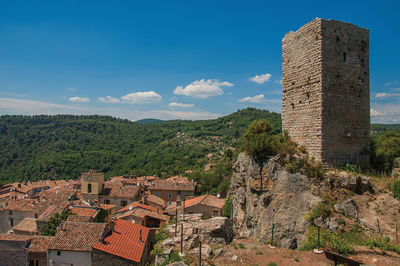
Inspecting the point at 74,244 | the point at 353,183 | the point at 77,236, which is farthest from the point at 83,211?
the point at 353,183

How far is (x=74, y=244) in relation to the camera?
16359mm

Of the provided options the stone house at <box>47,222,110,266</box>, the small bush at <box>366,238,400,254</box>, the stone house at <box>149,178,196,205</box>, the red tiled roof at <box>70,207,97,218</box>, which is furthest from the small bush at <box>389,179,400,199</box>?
the stone house at <box>149,178,196,205</box>

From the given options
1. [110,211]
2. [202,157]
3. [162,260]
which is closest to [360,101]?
[162,260]

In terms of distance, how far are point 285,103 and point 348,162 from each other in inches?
153

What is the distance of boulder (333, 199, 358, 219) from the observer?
966 cm

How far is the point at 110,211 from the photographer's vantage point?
29438mm

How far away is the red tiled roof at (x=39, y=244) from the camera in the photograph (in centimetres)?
1844

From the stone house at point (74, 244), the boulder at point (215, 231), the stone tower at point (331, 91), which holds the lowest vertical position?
the stone house at point (74, 244)

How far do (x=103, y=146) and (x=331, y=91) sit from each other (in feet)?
382

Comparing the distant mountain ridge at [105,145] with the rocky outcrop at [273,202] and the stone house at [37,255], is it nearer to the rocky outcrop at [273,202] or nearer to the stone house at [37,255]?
the stone house at [37,255]

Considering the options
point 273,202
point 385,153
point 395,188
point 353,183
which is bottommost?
point 273,202

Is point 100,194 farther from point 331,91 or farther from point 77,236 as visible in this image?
point 331,91

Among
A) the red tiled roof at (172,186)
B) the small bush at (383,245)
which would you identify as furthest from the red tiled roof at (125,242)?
the red tiled roof at (172,186)

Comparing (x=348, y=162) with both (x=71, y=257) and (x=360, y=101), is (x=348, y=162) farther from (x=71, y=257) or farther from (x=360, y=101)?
(x=71, y=257)
